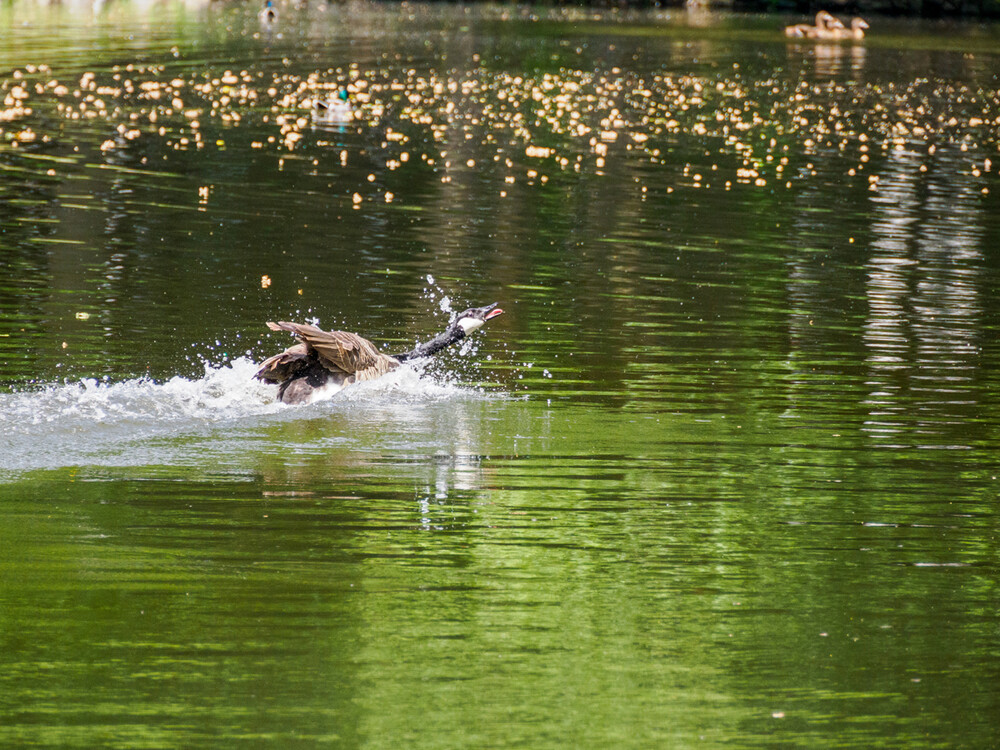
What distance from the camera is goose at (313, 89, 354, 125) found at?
102ft

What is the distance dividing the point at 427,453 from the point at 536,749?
13.9 feet

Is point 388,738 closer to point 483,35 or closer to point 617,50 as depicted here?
point 617,50

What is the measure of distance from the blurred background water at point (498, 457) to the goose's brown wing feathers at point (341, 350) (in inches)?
13.7

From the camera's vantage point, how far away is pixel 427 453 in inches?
402

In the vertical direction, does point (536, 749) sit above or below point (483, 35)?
below

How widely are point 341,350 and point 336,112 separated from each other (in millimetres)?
21521

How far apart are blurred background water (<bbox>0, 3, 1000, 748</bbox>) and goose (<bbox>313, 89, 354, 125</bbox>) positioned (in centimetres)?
458

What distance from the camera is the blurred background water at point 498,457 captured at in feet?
22.0

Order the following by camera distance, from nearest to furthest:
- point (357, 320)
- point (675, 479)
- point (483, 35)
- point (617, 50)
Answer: point (675, 479) < point (357, 320) < point (617, 50) < point (483, 35)

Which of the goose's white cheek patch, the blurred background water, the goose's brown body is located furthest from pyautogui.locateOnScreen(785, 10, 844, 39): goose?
the goose's brown body

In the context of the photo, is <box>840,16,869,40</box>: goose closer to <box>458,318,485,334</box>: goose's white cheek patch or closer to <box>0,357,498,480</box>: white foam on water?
<box>458,318,485,334</box>: goose's white cheek patch

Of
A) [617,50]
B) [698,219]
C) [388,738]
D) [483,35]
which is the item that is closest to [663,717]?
[388,738]

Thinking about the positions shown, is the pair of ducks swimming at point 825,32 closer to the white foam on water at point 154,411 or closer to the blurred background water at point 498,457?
the blurred background water at point 498,457

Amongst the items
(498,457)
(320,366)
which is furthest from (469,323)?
(498,457)
